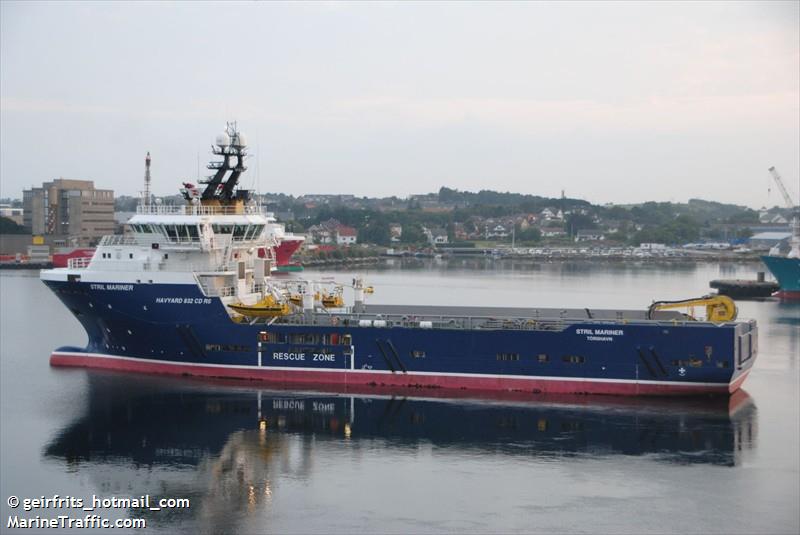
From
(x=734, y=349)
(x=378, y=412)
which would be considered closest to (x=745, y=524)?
(x=734, y=349)

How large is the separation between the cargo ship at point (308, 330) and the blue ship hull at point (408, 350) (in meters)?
0.04

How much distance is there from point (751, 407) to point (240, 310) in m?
16.6

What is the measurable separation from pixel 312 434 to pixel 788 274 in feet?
184

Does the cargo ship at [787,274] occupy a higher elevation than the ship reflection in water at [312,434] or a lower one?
higher

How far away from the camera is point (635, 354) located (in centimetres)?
2845

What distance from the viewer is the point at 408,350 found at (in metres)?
29.8

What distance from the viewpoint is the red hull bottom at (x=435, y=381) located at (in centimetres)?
2859

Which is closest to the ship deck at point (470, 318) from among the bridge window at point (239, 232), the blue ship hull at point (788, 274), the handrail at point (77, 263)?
the bridge window at point (239, 232)

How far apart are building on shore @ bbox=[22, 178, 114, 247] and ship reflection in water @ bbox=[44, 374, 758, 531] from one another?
92.3 m

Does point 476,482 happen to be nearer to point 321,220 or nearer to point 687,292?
point 687,292

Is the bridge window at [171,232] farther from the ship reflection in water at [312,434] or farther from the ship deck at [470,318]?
the ship reflection in water at [312,434]

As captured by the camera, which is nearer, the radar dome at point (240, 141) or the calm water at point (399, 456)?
the calm water at point (399, 456)

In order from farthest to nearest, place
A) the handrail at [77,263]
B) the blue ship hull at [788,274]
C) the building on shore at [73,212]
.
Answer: the building on shore at [73,212] → the blue ship hull at [788,274] → the handrail at [77,263]

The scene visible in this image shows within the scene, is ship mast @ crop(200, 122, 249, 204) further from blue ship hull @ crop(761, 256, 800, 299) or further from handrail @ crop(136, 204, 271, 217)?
blue ship hull @ crop(761, 256, 800, 299)
